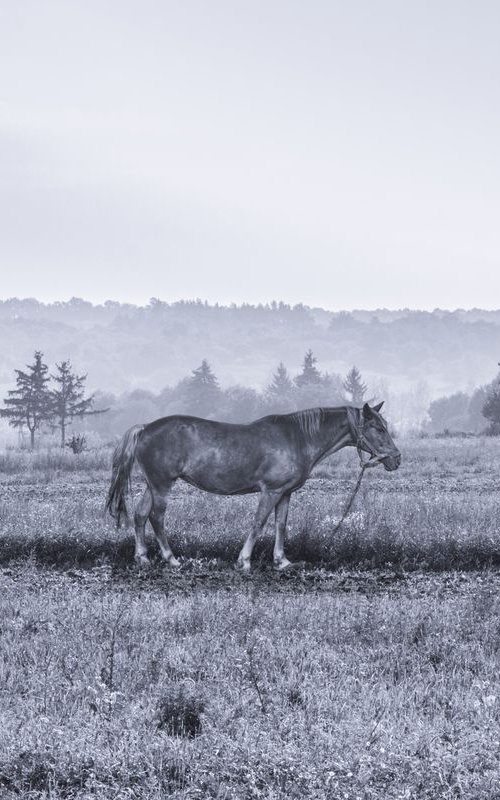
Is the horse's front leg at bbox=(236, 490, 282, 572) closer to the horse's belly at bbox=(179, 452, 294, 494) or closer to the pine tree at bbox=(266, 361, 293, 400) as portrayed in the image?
the horse's belly at bbox=(179, 452, 294, 494)

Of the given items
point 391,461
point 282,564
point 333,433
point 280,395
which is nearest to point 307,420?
point 333,433

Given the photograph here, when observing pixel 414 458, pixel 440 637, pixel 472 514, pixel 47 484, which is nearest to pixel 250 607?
pixel 440 637

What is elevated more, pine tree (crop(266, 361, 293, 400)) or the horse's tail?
pine tree (crop(266, 361, 293, 400))

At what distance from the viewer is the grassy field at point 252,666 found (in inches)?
174

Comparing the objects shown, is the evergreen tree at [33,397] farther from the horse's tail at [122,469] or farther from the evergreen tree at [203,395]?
the horse's tail at [122,469]

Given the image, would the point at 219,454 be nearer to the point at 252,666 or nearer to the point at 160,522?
the point at 160,522

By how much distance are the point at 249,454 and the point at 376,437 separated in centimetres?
193

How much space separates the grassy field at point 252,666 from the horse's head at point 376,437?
1.47m

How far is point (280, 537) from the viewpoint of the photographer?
10.7 meters

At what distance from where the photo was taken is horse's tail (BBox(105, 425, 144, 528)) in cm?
1099

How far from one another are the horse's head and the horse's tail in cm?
331

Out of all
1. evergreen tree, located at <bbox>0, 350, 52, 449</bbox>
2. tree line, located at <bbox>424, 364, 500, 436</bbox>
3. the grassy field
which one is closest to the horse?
the grassy field

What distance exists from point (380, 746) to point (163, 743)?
1.36 meters

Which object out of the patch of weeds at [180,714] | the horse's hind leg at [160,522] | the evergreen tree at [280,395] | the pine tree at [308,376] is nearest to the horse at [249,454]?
the horse's hind leg at [160,522]
